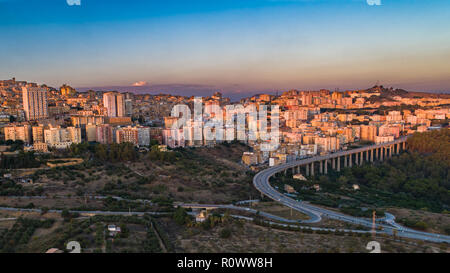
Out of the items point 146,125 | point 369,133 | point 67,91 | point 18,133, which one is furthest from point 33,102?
point 369,133

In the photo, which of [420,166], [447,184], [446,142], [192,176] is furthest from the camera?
[446,142]

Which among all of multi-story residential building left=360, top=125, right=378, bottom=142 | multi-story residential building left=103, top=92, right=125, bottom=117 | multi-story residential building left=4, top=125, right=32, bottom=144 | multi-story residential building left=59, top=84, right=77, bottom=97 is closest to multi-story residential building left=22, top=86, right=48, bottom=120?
multi-story residential building left=103, top=92, right=125, bottom=117

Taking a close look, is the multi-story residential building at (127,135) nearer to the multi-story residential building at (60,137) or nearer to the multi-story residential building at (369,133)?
the multi-story residential building at (60,137)

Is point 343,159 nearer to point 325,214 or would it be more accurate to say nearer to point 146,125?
point 325,214

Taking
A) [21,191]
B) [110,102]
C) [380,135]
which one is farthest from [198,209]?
[380,135]
